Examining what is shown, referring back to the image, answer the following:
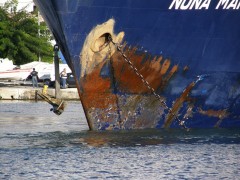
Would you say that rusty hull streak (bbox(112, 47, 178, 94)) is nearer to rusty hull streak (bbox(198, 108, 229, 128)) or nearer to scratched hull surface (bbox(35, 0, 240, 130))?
scratched hull surface (bbox(35, 0, 240, 130))

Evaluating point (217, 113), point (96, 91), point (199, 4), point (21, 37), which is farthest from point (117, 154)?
point (21, 37)

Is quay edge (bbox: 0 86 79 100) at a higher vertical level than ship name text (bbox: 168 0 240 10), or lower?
lower

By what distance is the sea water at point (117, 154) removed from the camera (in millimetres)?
17328

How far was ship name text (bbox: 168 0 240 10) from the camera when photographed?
70.5 ft

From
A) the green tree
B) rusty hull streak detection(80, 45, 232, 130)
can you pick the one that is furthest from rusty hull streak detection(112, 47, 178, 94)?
the green tree

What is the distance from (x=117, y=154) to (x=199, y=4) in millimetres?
4121

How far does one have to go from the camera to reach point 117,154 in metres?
19.5

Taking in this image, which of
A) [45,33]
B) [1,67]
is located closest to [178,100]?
[1,67]

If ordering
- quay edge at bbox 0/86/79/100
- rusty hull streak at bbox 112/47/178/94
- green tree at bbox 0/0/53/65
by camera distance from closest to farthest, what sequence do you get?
rusty hull streak at bbox 112/47/178/94, quay edge at bbox 0/86/79/100, green tree at bbox 0/0/53/65

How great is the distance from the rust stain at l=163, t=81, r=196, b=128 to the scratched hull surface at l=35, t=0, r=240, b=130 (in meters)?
0.02

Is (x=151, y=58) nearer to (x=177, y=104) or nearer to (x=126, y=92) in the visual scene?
(x=126, y=92)

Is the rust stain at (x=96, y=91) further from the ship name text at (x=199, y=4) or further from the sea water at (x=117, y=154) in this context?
the ship name text at (x=199, y=4)

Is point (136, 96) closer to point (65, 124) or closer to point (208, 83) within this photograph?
point (208, 83)

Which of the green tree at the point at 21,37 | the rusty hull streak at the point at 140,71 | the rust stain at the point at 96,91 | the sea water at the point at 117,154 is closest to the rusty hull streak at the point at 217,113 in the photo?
the sea water at the point at 117,154
